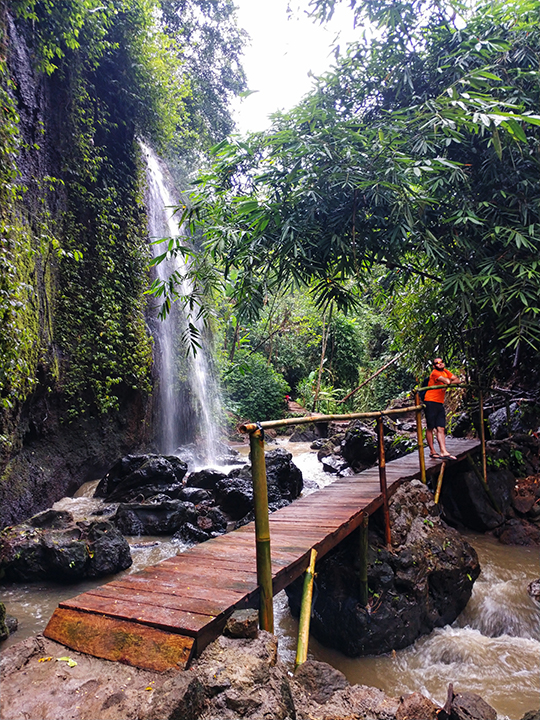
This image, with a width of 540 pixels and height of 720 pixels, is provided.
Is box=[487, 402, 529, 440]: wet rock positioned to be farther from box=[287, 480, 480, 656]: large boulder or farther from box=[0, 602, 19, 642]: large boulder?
box=[0, 602, 19, 642]: large boulder

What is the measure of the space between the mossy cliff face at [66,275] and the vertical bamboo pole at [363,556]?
3677 mm

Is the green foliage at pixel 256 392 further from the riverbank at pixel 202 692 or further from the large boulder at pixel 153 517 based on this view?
the riverbank at pixel 202 692

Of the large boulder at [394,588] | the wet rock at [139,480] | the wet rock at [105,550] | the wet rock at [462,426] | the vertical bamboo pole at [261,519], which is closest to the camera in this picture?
the vertical bamboo pole at [261,519]

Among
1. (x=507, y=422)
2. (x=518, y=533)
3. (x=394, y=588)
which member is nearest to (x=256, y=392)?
(x=507, y=422)

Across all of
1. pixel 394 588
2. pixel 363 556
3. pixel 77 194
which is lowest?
pixel 394 588

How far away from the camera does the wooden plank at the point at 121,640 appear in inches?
76.6

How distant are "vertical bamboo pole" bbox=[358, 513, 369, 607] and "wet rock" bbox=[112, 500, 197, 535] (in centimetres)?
310

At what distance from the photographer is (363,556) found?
380 cm

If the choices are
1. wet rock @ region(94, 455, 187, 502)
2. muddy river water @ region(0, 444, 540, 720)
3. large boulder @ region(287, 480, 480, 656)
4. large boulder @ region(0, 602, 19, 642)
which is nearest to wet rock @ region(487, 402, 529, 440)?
muddy river water @ region(0, 444, 540, 720)

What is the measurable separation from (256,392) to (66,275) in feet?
39.2

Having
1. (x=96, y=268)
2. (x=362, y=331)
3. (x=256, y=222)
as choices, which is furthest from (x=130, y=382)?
(x=362, y=331)

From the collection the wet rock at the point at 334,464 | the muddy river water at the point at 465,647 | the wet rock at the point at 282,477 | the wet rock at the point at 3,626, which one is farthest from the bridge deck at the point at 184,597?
the wet rock at the point at 334,464

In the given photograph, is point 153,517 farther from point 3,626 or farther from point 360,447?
point 360,447

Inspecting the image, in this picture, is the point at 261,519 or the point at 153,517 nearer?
the point at 261,519
